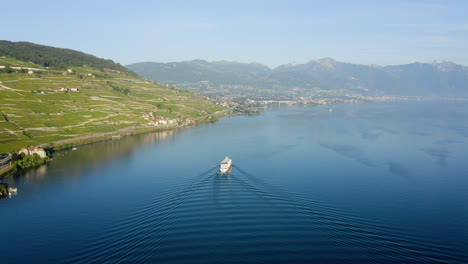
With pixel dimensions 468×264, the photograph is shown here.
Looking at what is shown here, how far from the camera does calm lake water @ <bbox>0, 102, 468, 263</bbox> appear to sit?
17703 millimetres

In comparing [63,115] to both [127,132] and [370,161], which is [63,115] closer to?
[127,132]

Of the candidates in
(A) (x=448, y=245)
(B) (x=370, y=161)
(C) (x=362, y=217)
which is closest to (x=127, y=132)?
(B) (x=370, y=161)

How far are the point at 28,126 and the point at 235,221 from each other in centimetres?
3968

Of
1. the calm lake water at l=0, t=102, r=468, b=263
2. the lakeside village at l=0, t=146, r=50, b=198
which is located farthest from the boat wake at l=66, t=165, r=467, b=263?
the lakeside village at l=0, t=146, r=50, b=198

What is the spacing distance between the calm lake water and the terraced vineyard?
7.96 metres

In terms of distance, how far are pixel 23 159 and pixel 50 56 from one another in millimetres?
65406

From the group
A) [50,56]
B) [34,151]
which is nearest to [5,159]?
[34,151]

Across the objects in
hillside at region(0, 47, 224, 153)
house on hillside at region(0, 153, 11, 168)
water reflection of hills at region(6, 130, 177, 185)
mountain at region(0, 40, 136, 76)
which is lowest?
water reflection of hills at region(6, 130, 177, 185)

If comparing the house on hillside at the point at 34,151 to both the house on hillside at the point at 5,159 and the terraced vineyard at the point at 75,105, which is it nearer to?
the terraced vineyard at the point at 75,105

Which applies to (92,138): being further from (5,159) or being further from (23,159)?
(5,159)

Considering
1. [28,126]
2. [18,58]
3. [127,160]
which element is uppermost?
[18,58]

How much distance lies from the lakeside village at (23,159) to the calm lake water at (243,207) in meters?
1.79

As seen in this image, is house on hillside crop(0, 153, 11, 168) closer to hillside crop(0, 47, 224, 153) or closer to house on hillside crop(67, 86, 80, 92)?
hillside crop(0, 47, 224, 153)

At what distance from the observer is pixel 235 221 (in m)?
20.9
